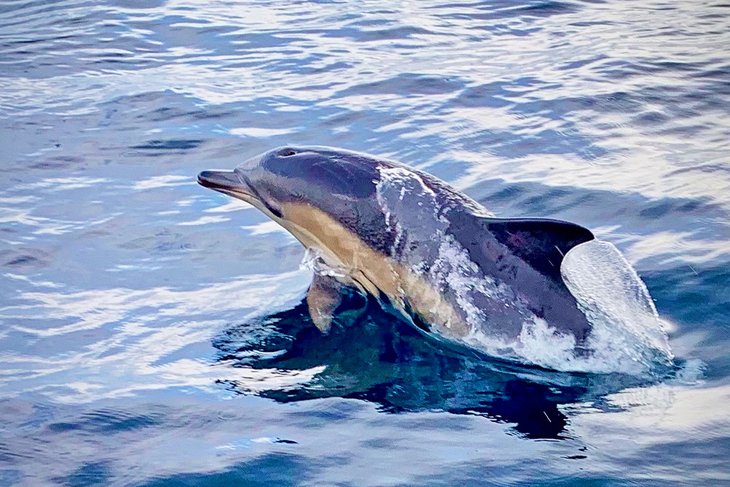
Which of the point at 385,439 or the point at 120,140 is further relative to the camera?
the point at 120,140

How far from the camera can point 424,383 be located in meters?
7.57

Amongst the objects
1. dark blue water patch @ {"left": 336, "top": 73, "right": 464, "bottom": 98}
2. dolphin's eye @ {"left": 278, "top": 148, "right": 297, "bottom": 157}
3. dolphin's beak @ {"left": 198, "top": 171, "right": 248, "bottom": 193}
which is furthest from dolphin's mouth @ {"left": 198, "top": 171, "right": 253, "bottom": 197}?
dark blue water patch @ {"left": 336, "top": 73, "right": 464, "bottom": 98}

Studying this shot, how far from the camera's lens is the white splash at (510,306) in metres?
7.53

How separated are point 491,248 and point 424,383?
106 centimetres

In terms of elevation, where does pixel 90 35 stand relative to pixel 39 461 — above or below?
above

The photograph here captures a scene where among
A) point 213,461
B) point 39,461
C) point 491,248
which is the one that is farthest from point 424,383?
point 39,461

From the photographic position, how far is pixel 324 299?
28.5 ft

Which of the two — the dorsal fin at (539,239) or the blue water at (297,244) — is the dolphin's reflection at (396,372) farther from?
the dorsal fin at (539,239)

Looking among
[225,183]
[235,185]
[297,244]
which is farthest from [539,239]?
[297,244]

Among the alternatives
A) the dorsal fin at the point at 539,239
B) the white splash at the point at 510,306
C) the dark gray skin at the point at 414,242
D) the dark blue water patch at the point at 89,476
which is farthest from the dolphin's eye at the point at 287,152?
the dark blue water patch at the point at 89,476

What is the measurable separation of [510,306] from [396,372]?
0.93 meters

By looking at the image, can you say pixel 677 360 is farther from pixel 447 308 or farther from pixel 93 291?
pixel 93 291

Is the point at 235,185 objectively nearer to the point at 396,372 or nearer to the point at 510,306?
the point at 396,372

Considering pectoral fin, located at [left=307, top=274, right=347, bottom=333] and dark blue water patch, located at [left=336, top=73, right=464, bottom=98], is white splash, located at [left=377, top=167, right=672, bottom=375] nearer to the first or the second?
pectoral fin, located at [left=307, top=274, right=347, bottom=333]
